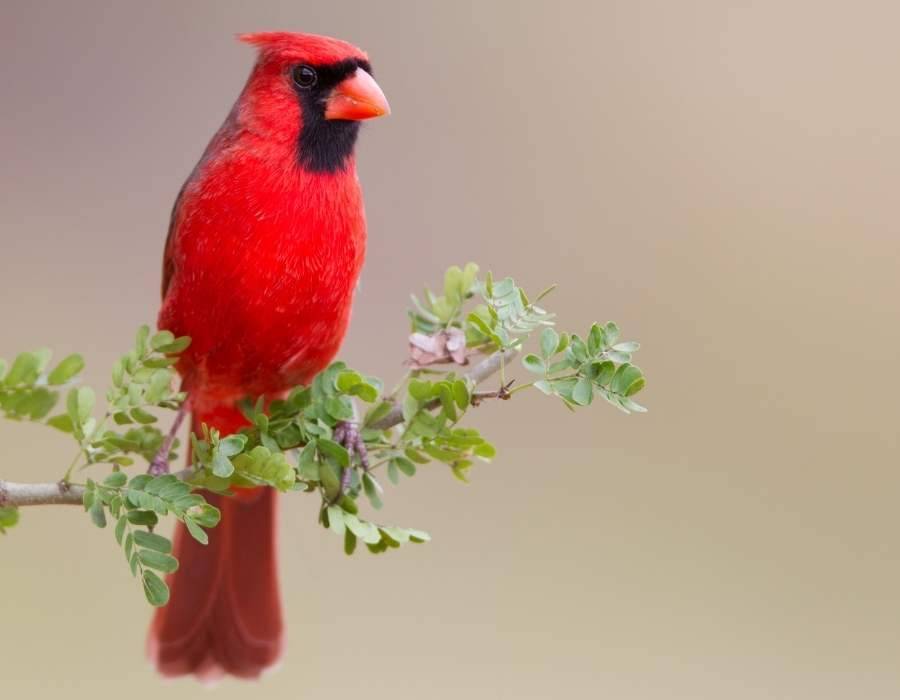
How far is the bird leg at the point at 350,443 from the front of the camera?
65.0 inches

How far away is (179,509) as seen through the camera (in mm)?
1468

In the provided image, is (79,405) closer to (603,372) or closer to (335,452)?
(335,452)

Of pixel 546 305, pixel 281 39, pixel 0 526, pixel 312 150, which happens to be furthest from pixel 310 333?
pixel 546 305

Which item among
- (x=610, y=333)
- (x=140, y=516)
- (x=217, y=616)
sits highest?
(x=610, y=333)

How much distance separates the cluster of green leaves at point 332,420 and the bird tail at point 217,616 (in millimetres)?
461

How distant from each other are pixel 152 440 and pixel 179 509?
0.32 meters

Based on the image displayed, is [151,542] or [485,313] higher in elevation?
[485,313]

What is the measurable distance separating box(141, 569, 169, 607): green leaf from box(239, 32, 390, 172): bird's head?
0.68m

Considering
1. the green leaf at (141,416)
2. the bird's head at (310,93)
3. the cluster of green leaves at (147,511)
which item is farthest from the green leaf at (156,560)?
A: the bird's head at (310,93)

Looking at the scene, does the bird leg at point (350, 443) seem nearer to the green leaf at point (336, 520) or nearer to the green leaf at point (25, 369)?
the green leaf at point (336, 520)

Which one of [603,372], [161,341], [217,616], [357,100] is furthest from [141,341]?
[217,616]

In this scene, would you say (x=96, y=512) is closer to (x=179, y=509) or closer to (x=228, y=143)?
(x=179, y=509)

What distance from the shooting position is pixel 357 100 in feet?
6.15

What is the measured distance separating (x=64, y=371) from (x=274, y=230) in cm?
39
